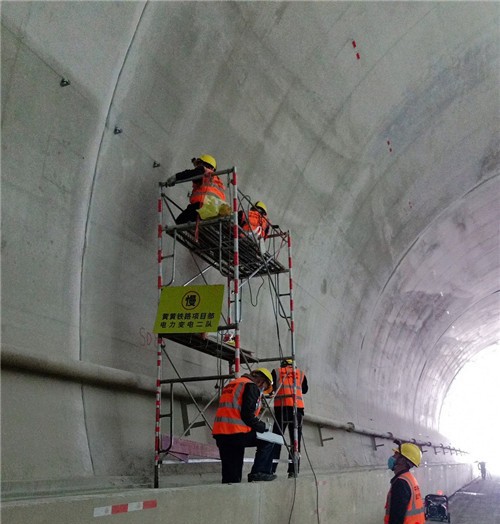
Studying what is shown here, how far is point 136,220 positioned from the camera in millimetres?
6020

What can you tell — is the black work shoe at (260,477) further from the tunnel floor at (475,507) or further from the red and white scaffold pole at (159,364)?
the tunnel floor at (475,507)

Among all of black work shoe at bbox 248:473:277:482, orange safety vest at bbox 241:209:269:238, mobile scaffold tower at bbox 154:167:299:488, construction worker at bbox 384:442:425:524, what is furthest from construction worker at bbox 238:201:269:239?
construction worker at bbox 384:442:425:524

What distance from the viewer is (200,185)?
598cm

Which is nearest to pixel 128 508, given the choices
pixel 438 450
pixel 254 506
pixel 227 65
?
pixel 254 506

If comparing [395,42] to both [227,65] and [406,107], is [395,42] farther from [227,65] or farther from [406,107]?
[227,65]

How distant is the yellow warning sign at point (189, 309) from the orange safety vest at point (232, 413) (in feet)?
1.89

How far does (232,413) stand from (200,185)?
2351 millimetres

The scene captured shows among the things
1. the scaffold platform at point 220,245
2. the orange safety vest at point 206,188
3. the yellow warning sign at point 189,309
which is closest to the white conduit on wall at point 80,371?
the yellow warning sign at point 189,309

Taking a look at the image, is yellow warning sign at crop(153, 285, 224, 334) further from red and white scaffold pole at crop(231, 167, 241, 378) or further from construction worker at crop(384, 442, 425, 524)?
construction worker at crop(384, 442, 425, 524)

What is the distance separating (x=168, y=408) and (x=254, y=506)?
5.71 feet

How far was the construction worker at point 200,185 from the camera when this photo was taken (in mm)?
5891

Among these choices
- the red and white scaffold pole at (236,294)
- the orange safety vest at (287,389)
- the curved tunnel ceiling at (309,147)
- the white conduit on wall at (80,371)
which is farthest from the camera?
the orange safety vest at (287,389)

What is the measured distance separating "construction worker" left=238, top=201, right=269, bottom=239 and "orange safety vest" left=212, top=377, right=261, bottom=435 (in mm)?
1874

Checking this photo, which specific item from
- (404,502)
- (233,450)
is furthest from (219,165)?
(404,502)
